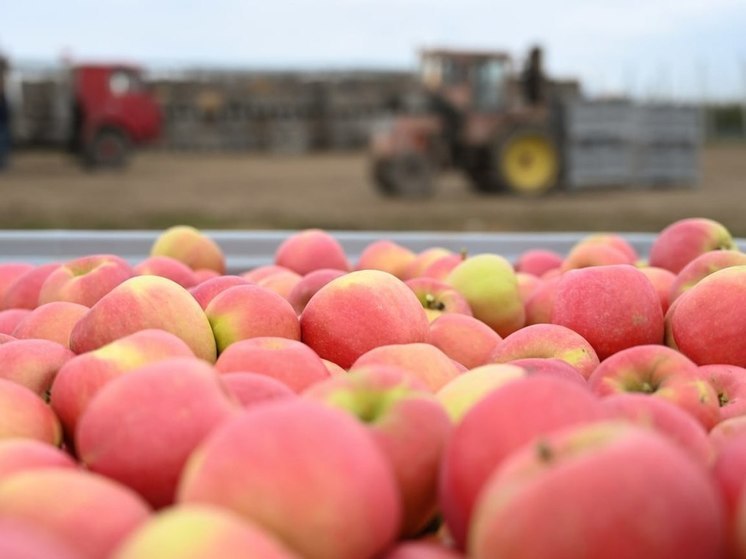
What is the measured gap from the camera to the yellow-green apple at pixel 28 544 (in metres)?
0.74

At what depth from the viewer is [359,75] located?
105ft

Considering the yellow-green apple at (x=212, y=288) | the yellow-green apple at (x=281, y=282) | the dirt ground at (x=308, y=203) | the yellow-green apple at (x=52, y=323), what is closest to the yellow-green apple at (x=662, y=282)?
the yellow-green apple at (x=281, y=282)

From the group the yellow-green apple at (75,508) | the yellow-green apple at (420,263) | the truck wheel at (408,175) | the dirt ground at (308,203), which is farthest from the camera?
the truck wheel at (408,175)

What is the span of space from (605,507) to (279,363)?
2.20 feet

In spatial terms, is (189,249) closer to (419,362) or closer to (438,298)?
(438,298)

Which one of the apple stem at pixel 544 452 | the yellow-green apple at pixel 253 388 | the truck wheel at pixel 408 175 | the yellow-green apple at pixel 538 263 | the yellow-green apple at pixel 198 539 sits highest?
the apple stem at pixel 544 452

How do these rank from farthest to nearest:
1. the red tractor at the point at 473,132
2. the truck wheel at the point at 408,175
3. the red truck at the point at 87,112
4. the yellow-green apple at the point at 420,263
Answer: the red truck at the point at 87,112
the red tractor at the point at 473,132
the truck wheel at the point at 408,175
the yellow-green apple at the point at 420,263

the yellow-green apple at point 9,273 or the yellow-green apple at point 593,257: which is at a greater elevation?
the yellow-green apple at point 593,257

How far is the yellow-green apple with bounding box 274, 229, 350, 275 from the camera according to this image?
8.92ft

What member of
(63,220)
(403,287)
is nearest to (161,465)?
(403,287)

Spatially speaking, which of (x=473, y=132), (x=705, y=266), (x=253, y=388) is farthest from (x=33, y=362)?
(x=473, y=132)

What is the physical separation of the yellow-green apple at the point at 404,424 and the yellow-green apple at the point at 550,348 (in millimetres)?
553

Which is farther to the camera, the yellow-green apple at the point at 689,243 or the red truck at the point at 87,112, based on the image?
the red truck at the point at 87,112

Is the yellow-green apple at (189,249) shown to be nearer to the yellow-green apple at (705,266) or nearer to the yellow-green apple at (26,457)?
the yellow-green apple at (705,266)
